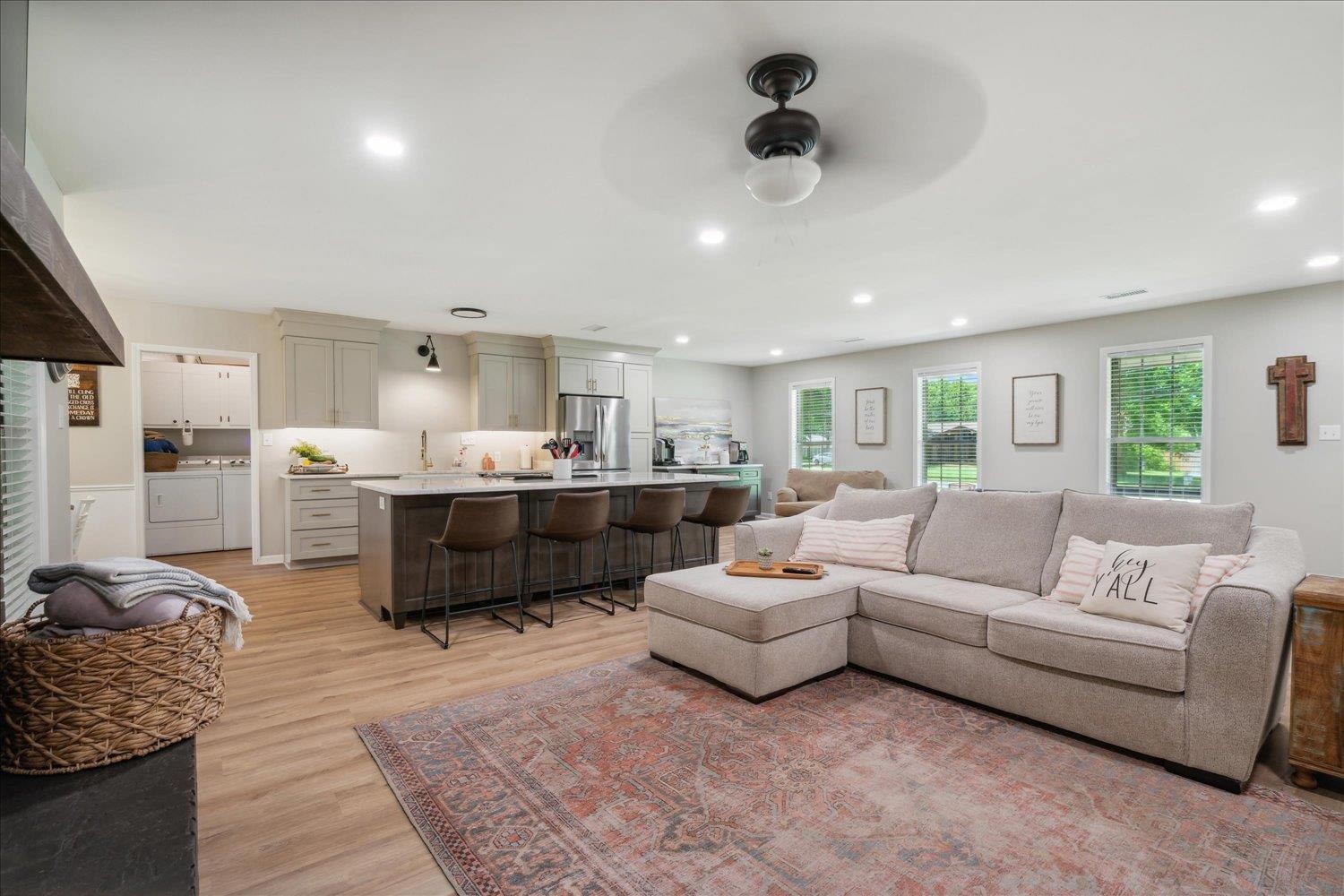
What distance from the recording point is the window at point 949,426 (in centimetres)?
723

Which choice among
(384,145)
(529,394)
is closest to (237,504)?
(529,394)

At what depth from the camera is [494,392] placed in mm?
7199

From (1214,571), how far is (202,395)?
887 cm

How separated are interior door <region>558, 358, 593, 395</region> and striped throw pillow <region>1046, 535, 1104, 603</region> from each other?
222 inches

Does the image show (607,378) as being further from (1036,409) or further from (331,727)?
(331,727)

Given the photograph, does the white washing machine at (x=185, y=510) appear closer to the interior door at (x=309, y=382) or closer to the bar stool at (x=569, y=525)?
the interior door at (x=309, y=382)

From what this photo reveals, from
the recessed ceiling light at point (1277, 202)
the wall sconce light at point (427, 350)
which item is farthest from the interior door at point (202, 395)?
the recessed ceiling light at point (1277, 202)

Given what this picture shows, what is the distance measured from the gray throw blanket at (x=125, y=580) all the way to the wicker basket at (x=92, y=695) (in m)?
0.06

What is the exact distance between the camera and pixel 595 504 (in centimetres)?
411

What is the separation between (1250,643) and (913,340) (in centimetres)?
599

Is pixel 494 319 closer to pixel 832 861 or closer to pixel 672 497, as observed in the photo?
pixel 672 497

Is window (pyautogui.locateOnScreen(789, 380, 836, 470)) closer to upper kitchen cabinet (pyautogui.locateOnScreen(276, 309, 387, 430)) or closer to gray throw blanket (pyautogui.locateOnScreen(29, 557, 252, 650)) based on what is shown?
upper kitchen cabinet (pyautogui.locateOnScreen(276, 309, 387, 430))

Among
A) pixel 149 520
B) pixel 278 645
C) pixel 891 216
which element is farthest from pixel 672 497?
pixel 149 520

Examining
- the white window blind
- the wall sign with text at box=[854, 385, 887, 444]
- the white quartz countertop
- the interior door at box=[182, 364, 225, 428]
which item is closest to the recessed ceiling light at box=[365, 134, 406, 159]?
the white window blind
